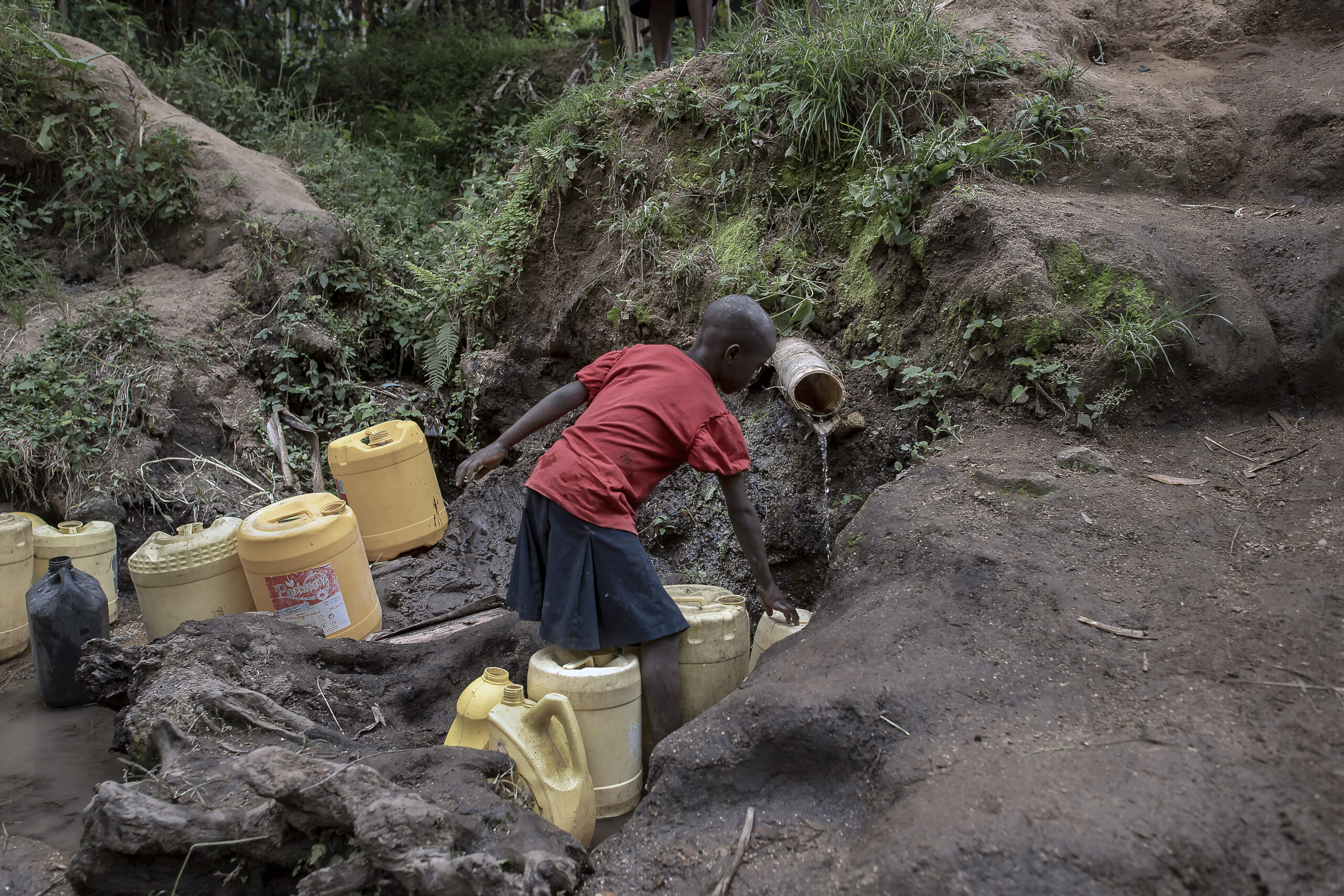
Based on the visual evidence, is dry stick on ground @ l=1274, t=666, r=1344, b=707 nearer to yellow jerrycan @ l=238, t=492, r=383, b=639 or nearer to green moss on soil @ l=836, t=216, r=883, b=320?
green moss on soil @ l=836, t=216, r=883, b=320

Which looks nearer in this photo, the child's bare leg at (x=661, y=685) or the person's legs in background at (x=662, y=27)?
the child's bare leg at (x=661, y=685)

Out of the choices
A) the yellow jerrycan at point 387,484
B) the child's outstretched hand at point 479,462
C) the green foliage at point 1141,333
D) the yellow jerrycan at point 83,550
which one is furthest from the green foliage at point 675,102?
the yellow jerrycan at point 83,550

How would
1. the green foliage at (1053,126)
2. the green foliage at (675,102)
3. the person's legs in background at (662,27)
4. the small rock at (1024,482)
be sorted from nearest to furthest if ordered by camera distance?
1. the small rock at (1024,482)
2. the green foliage at (1053,126)
3. the green foliage at (675,102)
4. the person's legs in background at (662,27)

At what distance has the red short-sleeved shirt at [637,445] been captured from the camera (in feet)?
8.91

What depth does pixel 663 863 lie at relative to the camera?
1943mm

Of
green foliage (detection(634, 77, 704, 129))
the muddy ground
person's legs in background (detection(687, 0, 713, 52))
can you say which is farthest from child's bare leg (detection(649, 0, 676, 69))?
the muddy ground

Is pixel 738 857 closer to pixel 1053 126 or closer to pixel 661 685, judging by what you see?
pixel 661 685

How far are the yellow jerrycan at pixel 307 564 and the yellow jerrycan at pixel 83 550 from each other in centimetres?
120

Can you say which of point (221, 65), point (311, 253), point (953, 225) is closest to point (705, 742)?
point (953, 225)

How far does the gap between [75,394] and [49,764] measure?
9.26ft

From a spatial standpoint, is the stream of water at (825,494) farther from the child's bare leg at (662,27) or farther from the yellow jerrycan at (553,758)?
the child's bare leg at (662,27)

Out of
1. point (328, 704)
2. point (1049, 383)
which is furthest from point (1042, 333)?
point (328, 704)

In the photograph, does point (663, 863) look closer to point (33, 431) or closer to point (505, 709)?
point (505, 709)

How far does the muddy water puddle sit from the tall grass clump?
4300 millimetres
